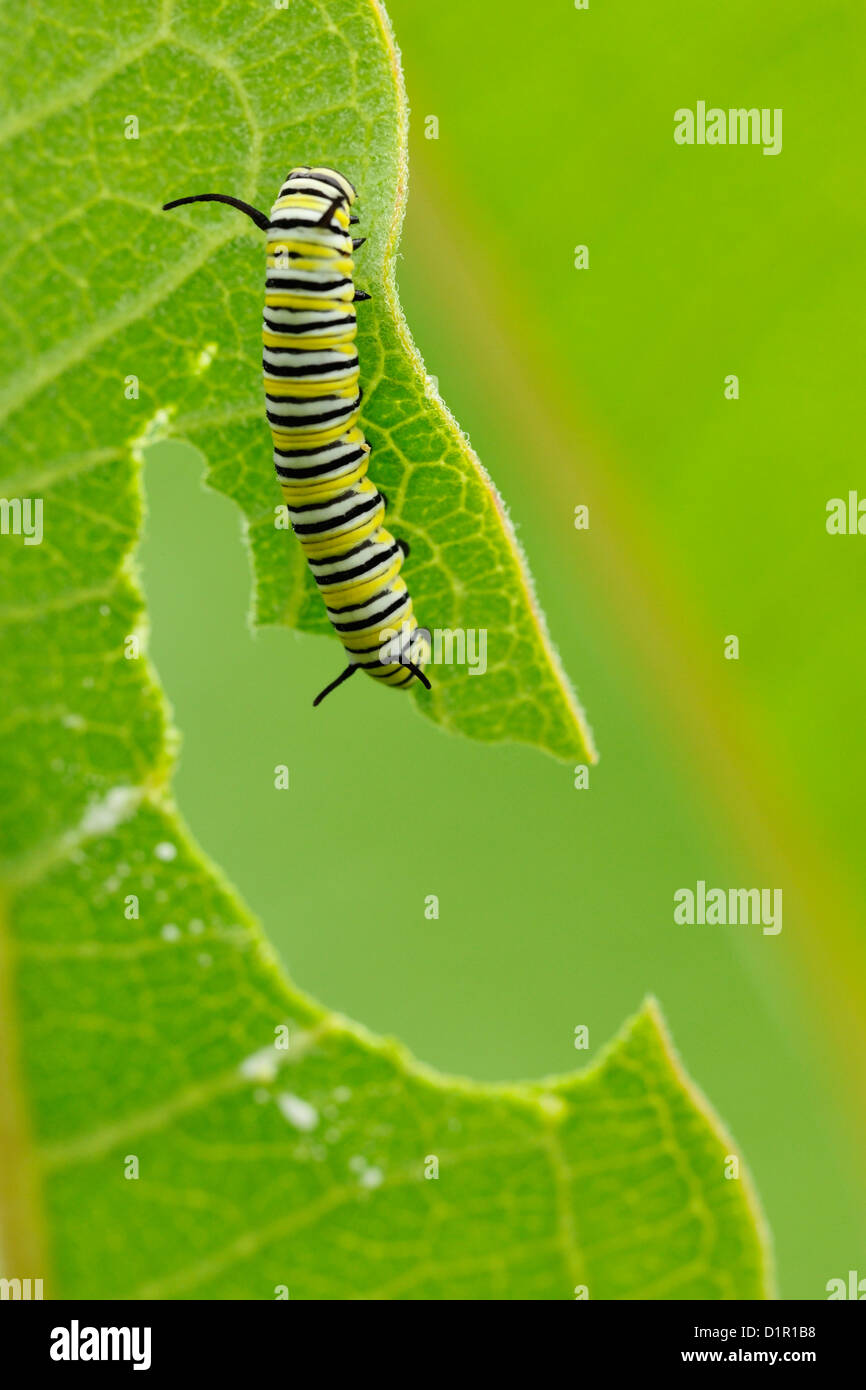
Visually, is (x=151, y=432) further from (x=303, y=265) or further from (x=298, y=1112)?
(x=298, y=1112)

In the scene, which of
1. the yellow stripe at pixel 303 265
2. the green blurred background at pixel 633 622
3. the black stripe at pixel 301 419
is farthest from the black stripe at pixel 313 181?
the green blurred background at pixel 633 622

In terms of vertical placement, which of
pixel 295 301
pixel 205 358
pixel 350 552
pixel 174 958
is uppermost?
pixel 295 301

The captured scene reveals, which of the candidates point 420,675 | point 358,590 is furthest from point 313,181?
point 420,675

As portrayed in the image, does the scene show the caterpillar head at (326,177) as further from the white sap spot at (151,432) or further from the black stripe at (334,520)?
the black stripe at (334,520)

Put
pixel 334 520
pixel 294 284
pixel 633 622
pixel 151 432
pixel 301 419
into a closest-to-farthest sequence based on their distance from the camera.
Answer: pixel 151 432
pixel 294 284
pixel 301 419
pixel 334 520
pixel 633 622
